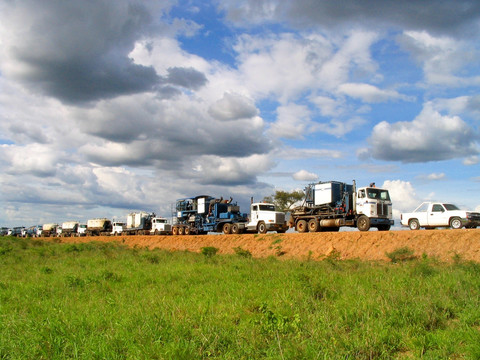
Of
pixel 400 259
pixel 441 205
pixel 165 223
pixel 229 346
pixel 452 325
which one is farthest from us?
pixel 165 223

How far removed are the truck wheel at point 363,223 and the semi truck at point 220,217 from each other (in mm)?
8164

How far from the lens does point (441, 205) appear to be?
2392 cm

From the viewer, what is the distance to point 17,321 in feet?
24.1

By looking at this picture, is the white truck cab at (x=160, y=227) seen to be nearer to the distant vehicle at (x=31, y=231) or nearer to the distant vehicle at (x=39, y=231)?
the distant vehicle at (x=39, y=231)

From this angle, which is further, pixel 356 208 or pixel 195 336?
pixel 356 208

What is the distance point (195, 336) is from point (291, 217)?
2624cm

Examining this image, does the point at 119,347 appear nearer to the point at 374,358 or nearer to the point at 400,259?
the point at 374,358

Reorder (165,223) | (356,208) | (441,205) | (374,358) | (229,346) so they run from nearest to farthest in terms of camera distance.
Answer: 1. (374,358)
2. (229,346)
3. (441,205)
4. (356,208)
5. (165,223)

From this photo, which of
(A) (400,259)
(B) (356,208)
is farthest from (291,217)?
(A) (400,259)

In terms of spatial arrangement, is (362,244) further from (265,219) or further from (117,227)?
(117,227)

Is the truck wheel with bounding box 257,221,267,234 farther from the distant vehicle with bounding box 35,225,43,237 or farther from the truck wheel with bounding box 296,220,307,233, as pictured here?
the distant vehicle with bounding box 35,225,43,237

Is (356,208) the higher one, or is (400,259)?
(356,208)

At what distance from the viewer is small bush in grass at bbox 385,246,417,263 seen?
60.6ft

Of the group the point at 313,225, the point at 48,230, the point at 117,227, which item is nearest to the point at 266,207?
the point at 313,225
